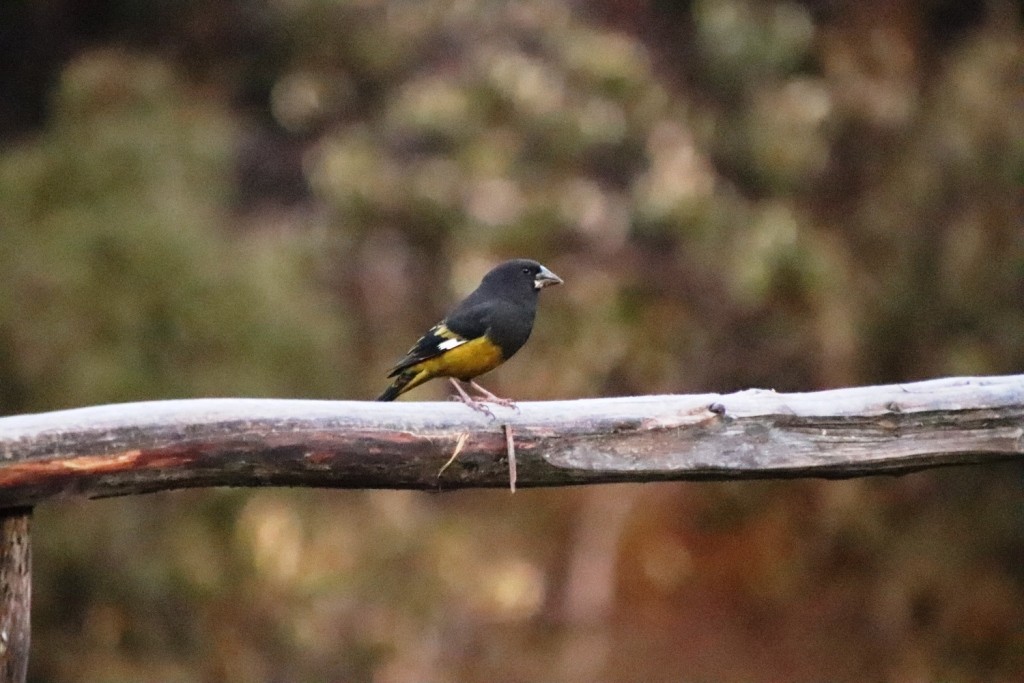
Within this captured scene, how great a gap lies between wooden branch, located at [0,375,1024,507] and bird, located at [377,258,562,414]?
1.10m

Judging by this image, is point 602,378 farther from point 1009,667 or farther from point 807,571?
point 1009,667

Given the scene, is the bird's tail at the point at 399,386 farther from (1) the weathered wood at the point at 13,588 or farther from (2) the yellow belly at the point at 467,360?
(1) the weathered wood at the point at 13,588

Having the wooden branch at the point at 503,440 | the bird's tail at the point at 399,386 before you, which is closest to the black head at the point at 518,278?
the bird's tail at the point at 399,386

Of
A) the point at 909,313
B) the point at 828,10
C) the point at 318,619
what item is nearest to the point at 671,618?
the point at 909,313

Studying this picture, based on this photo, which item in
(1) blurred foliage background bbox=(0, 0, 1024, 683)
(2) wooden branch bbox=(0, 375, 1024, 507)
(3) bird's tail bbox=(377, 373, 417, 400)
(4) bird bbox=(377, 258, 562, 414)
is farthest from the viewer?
(1) blurred foliage background bbox=(0, 0, 1024, 683)

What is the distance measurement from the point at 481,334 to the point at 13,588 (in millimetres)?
1816

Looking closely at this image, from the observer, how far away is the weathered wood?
287 cm

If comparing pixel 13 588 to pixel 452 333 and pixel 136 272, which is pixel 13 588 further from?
pixel 136 272

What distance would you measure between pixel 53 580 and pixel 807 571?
6831 millimetres

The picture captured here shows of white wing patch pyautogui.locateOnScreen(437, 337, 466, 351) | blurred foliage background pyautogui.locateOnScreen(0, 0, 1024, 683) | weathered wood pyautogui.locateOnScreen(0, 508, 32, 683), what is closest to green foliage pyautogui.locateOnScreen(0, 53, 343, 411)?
blurred foliage background pyautogui.locateOnScreen(0, 0, 1024, 683)

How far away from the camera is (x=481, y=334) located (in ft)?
14.0

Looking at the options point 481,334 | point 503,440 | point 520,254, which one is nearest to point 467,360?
point 481,334

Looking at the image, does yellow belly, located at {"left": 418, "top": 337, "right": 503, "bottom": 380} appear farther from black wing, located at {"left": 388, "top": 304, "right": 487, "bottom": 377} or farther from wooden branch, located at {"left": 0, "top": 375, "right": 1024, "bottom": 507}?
wooden branch, located at {"left": 0, "top": 375, "right": 1024, "bottom": 507}

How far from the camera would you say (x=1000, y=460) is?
10.8 ft
